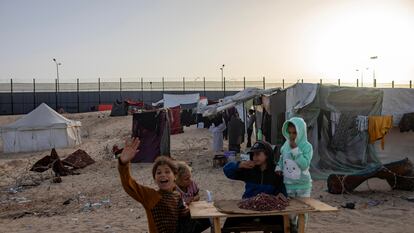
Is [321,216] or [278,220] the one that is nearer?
[278,220]

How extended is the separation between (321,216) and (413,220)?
4.68ft

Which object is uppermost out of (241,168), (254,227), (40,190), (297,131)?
(297,131)

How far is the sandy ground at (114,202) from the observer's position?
7.77m

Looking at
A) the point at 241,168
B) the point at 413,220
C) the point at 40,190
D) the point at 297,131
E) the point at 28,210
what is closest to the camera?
the point at 241,168

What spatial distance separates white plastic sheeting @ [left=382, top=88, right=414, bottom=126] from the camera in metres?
12.7

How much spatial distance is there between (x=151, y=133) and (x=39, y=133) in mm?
9592

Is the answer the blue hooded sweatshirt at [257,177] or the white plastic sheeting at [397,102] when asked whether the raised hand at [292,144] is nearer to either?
the blue hooded sweatshirt at [257,177]

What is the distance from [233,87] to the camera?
169ft

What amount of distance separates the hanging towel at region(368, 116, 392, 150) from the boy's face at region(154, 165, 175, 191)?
9236mm

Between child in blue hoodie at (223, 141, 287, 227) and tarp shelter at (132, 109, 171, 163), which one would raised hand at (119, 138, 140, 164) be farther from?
tarp shelter at (132, 109, 171, 163)

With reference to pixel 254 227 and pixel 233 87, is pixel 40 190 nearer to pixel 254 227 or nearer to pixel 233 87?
pixel 254 227

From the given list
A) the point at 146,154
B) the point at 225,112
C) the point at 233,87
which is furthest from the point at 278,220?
the point at 233,87

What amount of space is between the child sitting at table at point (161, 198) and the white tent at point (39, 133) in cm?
2092

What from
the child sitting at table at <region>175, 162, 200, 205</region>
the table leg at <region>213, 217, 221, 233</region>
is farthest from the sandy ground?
the table leg at <region>213, 217, 221, 233</region>
